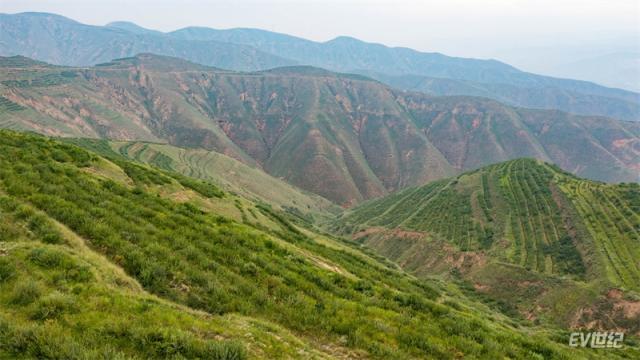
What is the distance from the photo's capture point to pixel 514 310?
165 ft

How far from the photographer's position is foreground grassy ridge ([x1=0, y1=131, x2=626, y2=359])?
13.7 m

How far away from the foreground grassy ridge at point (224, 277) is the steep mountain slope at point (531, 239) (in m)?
35.9

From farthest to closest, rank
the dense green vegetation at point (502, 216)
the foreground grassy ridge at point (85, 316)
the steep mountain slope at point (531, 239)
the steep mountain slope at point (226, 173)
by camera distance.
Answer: the steep mountain slope at point (226, 173) → the dense green vegetation at point (502, 216) → the steep mountain slope at point (531, 239) → the foreground grassy ridge at point (85, 316)

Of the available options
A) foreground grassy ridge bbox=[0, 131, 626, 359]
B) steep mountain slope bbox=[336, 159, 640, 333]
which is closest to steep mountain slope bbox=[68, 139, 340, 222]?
steep mountain slope bbox=[336, 159, 640, 333]

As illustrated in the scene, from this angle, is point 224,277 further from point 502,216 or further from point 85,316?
point 502,216

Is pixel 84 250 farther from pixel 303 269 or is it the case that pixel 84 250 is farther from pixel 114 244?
pixel 303 269

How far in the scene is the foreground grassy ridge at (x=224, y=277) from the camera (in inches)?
539

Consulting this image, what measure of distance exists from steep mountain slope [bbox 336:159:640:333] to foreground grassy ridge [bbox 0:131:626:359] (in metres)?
35.9

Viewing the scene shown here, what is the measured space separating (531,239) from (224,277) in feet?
233

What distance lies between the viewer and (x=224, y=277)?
1536 cm

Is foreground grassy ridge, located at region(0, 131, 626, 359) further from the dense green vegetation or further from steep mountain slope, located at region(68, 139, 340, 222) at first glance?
steep mountain slope, located at region(68, 139, 340, 222)

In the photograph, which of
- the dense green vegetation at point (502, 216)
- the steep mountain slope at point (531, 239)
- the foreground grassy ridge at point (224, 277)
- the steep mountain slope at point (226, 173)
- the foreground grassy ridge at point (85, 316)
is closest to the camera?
the foreground grassy ridge at point (85, 316)

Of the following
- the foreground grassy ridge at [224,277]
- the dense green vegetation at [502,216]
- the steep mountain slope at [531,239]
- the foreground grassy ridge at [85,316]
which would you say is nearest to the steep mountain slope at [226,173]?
the dense green vegetation at [502,216]

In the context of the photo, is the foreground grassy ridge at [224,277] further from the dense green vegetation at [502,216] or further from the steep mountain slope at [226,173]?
the steep mountain slope at [226,173]
